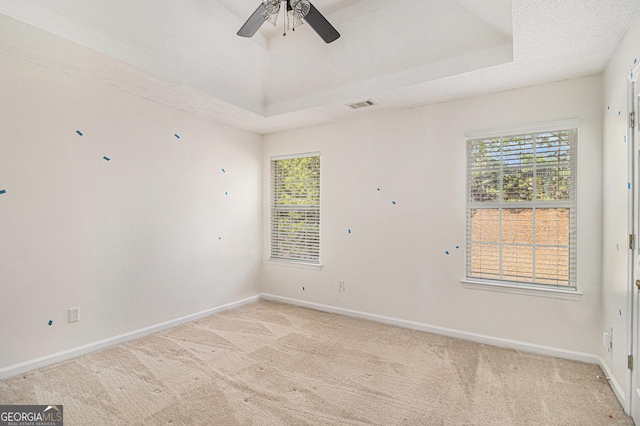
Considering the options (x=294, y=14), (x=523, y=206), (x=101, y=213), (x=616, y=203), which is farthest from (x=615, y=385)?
(x=101, y=213)

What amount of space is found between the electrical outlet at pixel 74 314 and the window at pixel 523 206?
12.5 feet

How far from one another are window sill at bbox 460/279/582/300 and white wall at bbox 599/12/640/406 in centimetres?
24

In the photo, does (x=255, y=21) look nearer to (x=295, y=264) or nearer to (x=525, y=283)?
(x=295, y=264)

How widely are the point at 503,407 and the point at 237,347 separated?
7.46 ft

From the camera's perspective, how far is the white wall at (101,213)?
103 inches

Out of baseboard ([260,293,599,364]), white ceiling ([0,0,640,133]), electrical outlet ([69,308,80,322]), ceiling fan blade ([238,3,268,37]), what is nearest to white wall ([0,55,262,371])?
electrical outlet ([69,308,80,322])

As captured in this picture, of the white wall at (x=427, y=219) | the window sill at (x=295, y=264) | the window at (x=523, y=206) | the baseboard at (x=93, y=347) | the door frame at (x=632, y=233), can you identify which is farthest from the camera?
the window sill at (x=295, y=264)

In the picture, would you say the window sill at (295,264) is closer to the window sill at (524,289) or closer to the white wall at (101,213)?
the white wall at (101,213)

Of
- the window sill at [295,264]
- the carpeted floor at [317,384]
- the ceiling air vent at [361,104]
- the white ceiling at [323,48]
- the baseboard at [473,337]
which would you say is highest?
the white ceiling at [323,48]

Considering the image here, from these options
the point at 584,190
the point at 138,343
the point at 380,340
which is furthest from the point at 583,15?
the point at 138,343

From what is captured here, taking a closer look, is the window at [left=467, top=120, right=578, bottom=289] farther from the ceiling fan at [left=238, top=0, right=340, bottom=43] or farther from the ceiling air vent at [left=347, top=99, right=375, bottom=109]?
the ceiling fan at [left=238, top=0, right=340, bottom=43]

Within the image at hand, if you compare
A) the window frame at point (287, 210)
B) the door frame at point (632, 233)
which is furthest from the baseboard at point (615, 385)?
the window frame at point (287, 210)

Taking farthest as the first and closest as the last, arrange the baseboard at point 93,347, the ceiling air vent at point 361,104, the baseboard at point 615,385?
the ceiling air vent at point 361,104 < the baseboard at point 93,347 < the baseboard at point 615,385

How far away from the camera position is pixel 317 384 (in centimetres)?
249
